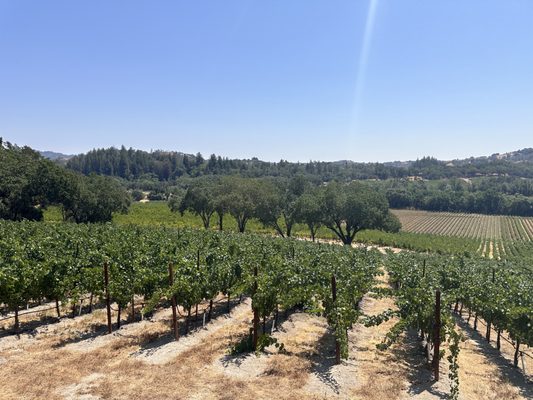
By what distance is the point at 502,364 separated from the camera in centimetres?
1452

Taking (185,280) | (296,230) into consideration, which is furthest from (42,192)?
(185,280)

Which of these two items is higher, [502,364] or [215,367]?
[215,367]

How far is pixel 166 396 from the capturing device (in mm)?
10453

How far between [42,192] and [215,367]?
5229 centimetres

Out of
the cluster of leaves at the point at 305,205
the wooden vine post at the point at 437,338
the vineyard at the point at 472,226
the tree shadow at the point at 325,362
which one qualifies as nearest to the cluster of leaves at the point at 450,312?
the wooden vine post at the point at 437,338

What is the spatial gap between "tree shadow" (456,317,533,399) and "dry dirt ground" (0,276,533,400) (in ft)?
0.14

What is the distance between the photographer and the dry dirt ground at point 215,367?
35.8 ft

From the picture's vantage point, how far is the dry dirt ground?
10.9m

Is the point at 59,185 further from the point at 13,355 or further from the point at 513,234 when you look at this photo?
the point at 513,234

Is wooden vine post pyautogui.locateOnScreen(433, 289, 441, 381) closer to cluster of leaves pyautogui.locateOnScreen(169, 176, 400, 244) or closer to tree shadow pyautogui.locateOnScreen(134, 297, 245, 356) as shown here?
tree shadow pyautogui.locateOnScreen(134, 297, 245, 356)

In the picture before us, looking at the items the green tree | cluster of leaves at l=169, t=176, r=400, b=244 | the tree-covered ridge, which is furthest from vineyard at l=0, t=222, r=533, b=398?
the tree-covered ridge

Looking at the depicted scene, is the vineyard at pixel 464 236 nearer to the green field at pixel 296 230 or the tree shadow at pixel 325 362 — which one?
the green field at pixel 296 230

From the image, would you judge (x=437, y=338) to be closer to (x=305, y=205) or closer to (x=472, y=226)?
(x=305, y=205)

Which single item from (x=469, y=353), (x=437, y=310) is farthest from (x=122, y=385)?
(x=469, y=353)
